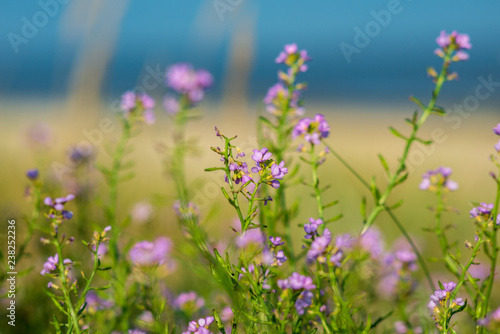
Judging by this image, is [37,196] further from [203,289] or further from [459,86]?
[459,86]

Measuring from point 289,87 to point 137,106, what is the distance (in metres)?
0.60

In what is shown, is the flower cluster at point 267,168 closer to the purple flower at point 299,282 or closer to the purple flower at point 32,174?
the purple flower at point 299,282

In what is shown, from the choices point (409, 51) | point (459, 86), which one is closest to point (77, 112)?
point (459, 86)

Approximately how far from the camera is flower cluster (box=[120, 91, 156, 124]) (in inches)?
75.4

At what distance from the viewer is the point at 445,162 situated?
5.37 m

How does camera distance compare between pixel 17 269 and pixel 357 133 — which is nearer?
pixel 17 269

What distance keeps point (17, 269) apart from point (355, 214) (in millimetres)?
1853

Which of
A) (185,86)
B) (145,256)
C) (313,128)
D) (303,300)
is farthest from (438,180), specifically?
(185,86)

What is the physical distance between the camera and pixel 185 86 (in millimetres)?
2303

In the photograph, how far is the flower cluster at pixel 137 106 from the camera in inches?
75.4

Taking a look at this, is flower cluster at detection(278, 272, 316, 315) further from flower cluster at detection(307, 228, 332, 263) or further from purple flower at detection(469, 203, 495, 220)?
purple flower at detection(469, 203, 495, 220)

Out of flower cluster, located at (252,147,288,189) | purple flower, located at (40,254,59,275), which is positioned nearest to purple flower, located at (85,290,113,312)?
purple flower, located at (40,254,59,275)

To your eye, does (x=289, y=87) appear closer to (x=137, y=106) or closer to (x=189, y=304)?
(x=137, y=106)

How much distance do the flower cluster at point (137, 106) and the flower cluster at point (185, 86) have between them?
13.3 inches
